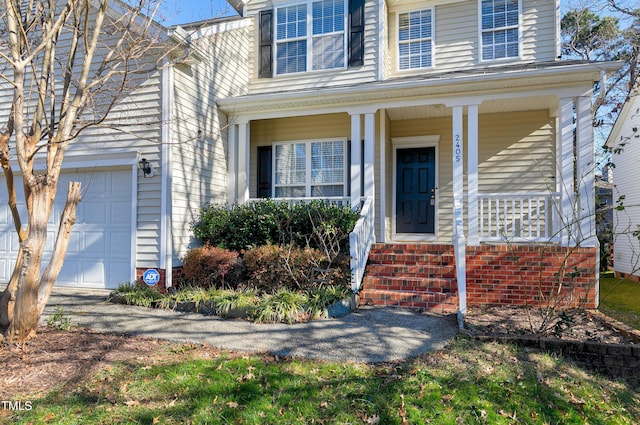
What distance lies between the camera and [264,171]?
9156mm

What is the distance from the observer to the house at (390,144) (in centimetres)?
630

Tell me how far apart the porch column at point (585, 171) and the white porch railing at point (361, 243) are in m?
3.25

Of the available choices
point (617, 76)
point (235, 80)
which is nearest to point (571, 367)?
point (235, 80)

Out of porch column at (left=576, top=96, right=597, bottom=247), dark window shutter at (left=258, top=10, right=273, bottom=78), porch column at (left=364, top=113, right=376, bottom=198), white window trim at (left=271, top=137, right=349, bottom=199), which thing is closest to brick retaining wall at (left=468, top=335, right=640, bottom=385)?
porch column at (left=576, top=96, right=597, bottom=247)

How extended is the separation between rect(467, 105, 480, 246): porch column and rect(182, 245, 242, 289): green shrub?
3.94 metres

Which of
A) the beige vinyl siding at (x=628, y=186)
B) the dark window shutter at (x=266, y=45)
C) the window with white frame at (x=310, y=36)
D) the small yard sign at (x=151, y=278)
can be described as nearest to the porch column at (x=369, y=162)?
the window with white frame at (x=310, y=36)

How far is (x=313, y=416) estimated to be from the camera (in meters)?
2.86

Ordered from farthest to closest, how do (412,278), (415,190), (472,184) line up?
(415,190) < (472,184) < (412,278)

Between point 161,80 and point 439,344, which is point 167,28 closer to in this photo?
point 161,80

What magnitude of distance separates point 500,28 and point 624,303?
6.04m

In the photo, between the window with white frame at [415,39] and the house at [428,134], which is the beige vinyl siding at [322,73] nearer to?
the house at [428,134]

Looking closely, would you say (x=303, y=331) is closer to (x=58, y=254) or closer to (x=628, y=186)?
(x=58, y=254)

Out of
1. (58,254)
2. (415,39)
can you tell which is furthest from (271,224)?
(415,39)

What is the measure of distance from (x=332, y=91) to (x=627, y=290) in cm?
803
